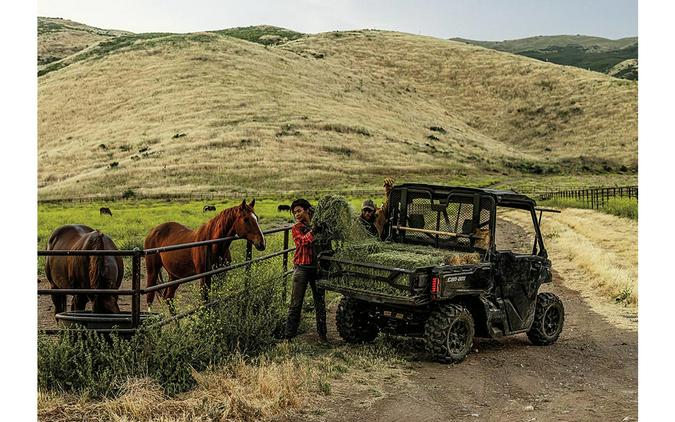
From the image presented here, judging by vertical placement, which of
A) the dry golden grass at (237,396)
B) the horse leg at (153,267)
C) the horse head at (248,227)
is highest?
the horse head at (248,227)

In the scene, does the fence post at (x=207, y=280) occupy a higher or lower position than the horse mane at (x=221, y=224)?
lower

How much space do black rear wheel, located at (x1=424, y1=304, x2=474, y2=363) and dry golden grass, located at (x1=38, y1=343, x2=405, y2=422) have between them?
761 mm

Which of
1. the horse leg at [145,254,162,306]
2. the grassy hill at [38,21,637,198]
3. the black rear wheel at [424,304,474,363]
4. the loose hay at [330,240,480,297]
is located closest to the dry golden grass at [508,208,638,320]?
the black rear wheel at [424,304,474,363]

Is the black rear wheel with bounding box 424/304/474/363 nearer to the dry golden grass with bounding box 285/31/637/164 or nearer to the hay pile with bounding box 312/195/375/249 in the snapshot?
the hay pile with bounding box 312/195/375/249

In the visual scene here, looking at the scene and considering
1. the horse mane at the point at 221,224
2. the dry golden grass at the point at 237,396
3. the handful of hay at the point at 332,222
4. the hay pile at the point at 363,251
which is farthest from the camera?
the horse mane at the point at 221,224

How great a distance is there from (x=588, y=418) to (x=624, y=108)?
111761mm

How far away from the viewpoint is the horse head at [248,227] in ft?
35.4

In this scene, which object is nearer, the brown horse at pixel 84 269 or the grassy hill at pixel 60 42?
the brown horse at pixel 84 269

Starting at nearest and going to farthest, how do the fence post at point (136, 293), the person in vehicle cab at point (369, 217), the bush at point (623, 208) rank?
the fence post at point (136, 293)
the person in vehicle cab at point (369, 217)
the bush at point (623, 208)

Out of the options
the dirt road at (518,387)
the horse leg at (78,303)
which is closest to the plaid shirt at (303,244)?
the dirt road at (518,387)

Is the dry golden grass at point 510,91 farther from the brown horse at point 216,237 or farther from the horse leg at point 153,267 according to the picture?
the brown horse at point 216,237

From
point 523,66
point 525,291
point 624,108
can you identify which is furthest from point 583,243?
point 523,66

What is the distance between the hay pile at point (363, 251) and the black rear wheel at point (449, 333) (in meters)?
0.63

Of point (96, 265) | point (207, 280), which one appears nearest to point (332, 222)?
point (207, 280)
